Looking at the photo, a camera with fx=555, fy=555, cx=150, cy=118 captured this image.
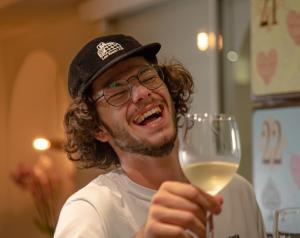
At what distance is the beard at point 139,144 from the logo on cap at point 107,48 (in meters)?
0.18

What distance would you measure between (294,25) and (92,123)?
3.01 ft

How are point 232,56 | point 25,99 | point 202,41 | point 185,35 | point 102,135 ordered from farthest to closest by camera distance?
point 25,99, point 185,35, point 202,41, point 232,56, point 102,135

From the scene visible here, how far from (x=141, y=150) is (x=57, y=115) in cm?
256

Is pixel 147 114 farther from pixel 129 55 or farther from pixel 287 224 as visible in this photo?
pixel 287 224

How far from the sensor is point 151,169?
1.38 m

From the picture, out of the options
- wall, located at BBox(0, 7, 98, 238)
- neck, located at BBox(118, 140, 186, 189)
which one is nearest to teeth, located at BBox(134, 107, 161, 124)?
neck, located at BBox(118, 140, 186, 189)

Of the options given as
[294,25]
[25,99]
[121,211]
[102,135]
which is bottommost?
[25,99]

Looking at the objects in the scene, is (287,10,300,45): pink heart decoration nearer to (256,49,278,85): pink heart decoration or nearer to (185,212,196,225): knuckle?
(256,49,278,85): pink heart decoration

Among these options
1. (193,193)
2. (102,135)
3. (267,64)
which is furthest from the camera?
(267,64)

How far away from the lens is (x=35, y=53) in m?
3.87

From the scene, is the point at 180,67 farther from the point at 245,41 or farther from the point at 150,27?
the point at 150,27

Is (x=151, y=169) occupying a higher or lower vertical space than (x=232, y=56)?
lower

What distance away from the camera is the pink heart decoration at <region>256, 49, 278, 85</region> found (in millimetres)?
2096

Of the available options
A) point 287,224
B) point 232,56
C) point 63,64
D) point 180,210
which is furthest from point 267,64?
point 63,64
